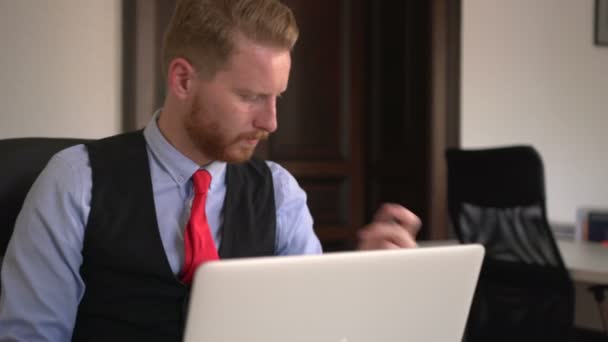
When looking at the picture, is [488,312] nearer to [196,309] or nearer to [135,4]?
[135,4]

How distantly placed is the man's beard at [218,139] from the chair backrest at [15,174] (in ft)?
0.92

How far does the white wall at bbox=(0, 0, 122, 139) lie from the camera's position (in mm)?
2463

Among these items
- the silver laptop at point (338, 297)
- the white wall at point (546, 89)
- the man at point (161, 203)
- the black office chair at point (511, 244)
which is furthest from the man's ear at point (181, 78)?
the white wall at point (546, 89)

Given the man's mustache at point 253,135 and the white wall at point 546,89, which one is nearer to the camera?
the man's mustache at point 253,135

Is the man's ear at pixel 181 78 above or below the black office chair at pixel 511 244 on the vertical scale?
above

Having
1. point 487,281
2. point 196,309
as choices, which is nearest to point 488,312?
point 487,281

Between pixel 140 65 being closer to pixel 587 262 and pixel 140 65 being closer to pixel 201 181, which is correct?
pixel 201 181

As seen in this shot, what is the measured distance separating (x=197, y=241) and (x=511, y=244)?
4.88 feet

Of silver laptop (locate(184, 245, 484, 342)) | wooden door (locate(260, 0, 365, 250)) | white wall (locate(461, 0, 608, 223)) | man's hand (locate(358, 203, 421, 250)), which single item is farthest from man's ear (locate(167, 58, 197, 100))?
white wall (locate(461, 0, 608, 223))

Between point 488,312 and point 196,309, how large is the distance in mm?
2047

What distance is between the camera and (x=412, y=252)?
818 millimetres

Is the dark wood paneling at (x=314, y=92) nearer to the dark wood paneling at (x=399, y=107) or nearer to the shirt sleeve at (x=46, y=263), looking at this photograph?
the dark wood paneling at (x=399, y=107)

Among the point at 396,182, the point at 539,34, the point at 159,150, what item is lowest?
the point at 396,182

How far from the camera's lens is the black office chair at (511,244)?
230 cm
